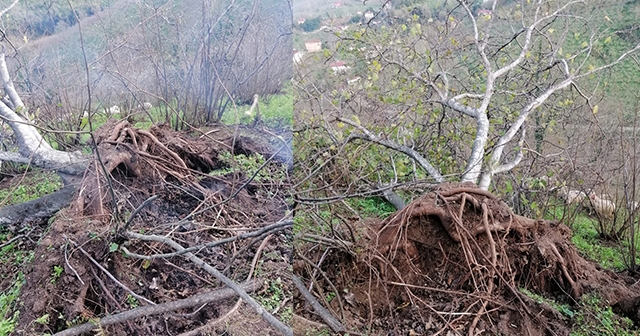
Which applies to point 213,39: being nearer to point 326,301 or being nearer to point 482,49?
point 326,301

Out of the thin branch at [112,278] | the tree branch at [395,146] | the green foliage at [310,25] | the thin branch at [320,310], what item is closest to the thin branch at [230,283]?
the thin branch at [112,278]

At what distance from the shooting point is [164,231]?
153 cm

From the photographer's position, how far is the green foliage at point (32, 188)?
1.92 metres

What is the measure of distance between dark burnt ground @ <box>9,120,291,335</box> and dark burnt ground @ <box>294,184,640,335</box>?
291 millimetres

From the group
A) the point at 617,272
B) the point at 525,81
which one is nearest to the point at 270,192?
the point at 617,272

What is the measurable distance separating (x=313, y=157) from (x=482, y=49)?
78.7 inches

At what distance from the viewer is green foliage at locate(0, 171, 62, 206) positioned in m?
1.92

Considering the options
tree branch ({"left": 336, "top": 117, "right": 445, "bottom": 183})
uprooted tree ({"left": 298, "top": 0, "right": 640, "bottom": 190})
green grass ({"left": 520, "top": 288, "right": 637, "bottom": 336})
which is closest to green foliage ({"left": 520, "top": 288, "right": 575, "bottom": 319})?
green grass ({"left": 520, "top": 288, "right": 637, "bottom": 336})

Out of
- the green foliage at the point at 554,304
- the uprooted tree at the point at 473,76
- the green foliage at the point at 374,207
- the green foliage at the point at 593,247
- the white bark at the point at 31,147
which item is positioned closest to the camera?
the white bark at the point at 31,147

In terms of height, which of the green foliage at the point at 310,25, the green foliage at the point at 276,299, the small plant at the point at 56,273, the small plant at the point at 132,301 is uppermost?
the green foliage at the point at 310,25

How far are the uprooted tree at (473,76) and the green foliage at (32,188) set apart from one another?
59.5 inches

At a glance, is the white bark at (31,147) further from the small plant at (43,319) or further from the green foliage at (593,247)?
the green foliage at (593,247)

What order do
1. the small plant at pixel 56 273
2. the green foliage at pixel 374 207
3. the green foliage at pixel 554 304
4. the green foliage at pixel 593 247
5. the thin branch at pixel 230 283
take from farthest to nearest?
the green foliage at pixel 593 247 → the green foliage at pixel 374 207 → the green foliage at pixel 554 304 → the small plant at pixel 56 273 → the thin branch at pixel 230 283

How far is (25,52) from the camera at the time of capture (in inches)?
70.1
